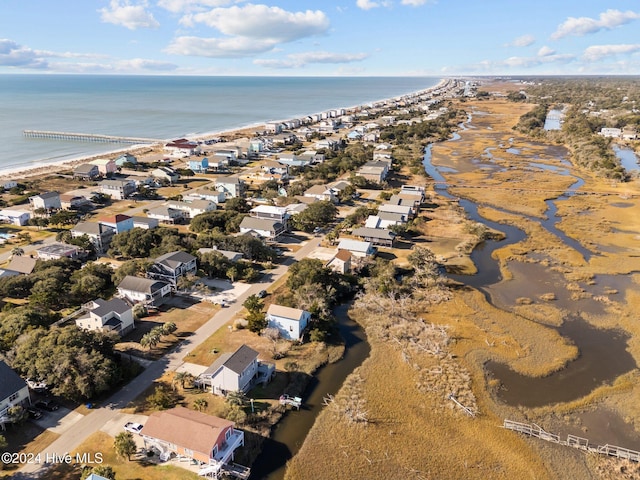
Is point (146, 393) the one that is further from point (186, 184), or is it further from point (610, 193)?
point (610, 193)

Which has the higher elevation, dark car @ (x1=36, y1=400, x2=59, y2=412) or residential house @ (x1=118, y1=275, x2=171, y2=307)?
residential house @ (x1=118, y1=275, x2=171, y2=307)

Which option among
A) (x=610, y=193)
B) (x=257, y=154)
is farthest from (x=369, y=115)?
(x=610, y=193)

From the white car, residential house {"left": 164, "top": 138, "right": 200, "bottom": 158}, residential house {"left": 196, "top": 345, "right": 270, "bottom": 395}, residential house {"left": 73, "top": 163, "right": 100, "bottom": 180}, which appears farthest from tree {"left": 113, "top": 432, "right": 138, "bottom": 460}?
residential house {"left": 164, "top": 138, "right": 200, "bottom": 158}

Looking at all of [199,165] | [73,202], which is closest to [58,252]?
[73,202]

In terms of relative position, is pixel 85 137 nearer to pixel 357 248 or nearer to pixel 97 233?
pixel 97 233

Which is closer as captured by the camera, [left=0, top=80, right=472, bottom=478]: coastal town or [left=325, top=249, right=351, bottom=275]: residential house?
[left=0, top=80, right=472, bottom=478]: coastal town

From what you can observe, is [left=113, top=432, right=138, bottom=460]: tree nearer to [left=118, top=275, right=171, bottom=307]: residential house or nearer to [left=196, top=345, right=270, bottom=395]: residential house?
[left=196, top=345, right=270, bottom=395]: residential house
